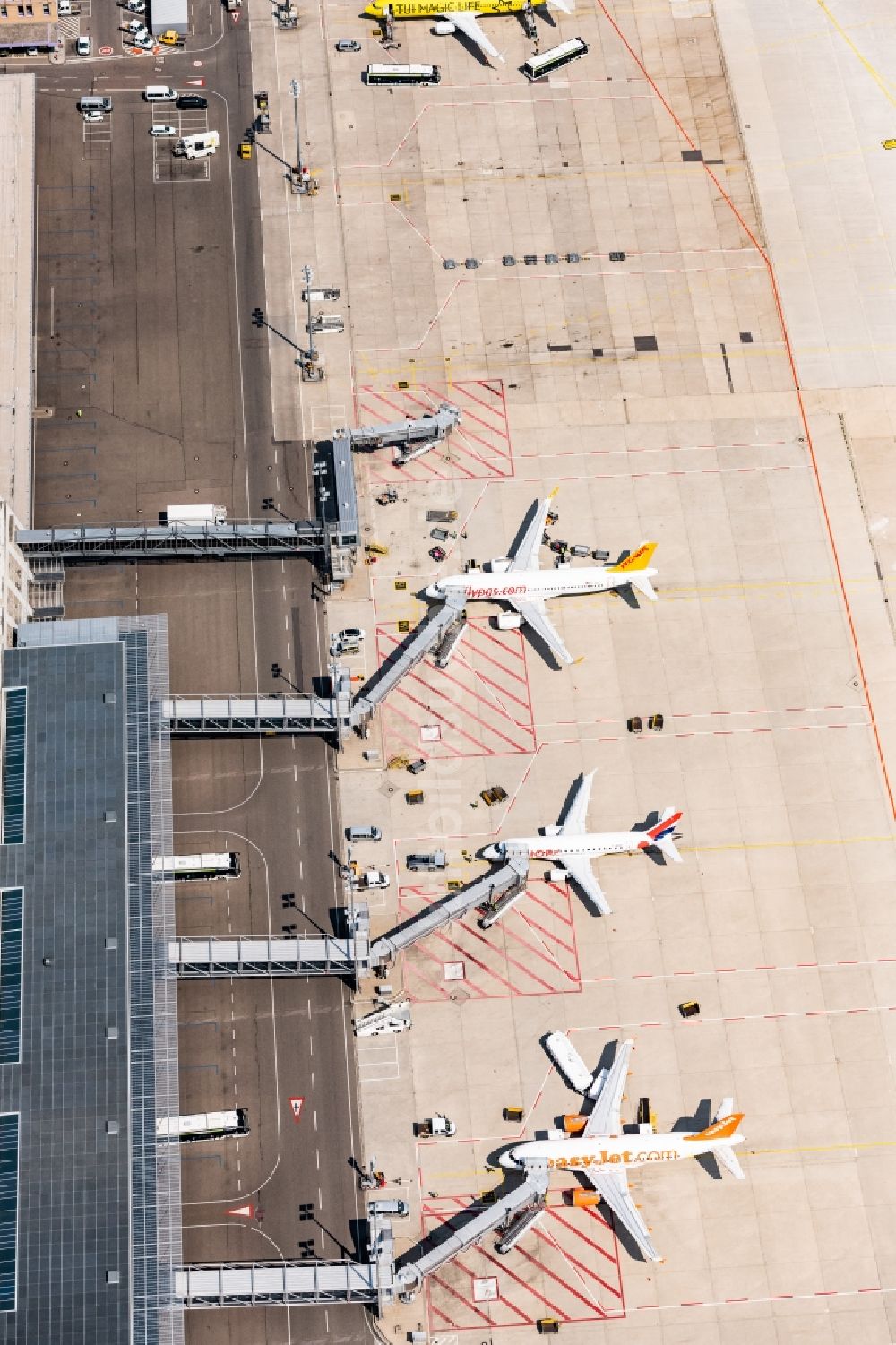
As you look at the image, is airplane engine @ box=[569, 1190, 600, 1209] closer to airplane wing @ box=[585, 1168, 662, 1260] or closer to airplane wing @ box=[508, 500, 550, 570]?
airplane wing @ box=[585, 1168, 662, 1260]

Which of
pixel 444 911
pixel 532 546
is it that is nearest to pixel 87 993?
pixel 444 911

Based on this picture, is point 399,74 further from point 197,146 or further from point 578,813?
point 578,813

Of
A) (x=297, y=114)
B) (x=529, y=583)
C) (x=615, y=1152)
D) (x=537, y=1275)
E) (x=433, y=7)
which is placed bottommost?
(x=537, y=1275)

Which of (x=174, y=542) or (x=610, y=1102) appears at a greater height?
(x=174, y=542)

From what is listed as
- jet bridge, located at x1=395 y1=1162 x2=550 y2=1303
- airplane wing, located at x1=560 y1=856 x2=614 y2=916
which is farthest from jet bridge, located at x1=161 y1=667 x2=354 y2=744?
jet bridge, located at x1=395 y1=1162 x2=550 y2=1303

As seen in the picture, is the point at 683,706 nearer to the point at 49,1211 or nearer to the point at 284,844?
the point at 284,844

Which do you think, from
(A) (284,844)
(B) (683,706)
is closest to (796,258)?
(B) (683,706)
